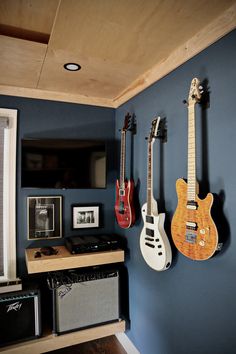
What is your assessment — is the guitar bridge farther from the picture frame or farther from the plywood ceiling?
the picture frame

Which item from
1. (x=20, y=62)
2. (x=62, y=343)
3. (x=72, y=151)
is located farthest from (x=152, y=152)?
(x=62, y=343)

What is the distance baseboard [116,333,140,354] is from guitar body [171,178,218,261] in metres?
1.35

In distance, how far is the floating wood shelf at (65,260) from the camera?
206 centimetres

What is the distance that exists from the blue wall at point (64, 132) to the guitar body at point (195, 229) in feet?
4.20

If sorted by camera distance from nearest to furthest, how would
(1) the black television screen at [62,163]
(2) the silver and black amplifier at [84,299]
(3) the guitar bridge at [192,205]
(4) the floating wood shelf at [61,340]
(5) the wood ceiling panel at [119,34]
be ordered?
1. (5) the wood ceiling panel at [119,34]
2. (3) the guitar bridge at [192,205]
3. (4) the floating wood shelf at [61,340]
4. (2) the silver and black amplifier at [84,299]
5. (1) the black television screen at [62,163]

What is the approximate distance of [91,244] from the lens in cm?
226

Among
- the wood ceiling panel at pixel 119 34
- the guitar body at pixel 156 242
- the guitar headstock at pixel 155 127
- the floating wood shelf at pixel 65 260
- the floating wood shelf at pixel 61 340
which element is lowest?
the floating wood shelf at pixel 61 340

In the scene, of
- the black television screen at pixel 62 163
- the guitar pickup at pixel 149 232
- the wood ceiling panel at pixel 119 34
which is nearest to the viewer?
the wood ceiling panel at pixel 119 34

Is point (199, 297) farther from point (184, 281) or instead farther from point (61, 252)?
point (61, 252)

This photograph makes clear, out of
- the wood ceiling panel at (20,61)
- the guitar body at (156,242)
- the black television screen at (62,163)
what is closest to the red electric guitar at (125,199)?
the black television screen at (62,163)

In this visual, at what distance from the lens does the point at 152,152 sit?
6.46ft

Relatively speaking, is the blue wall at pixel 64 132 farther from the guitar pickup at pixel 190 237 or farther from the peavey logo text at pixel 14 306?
the guitar pickup at pixel 190 237

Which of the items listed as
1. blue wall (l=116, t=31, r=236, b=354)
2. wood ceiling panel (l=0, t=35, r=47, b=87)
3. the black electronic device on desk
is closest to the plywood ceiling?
wood ceiling panel (l=0, t=35, r=47, b=87)

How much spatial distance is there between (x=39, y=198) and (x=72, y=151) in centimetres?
58
